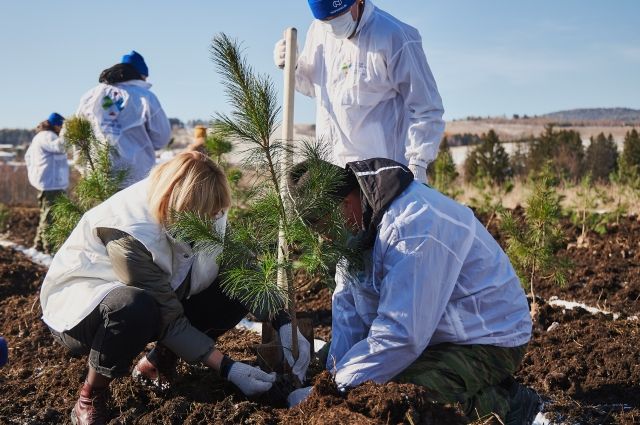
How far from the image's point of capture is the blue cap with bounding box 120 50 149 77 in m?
5.85

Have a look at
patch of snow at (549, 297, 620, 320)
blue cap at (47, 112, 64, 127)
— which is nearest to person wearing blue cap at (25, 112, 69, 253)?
blue cap at (47, 112, 64, 127)

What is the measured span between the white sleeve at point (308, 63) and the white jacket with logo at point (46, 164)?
4.91m

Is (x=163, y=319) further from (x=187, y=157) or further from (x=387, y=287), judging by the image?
(x=387, y=287)

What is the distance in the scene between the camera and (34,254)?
299 inches

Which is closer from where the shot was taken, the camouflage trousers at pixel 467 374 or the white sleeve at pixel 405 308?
the white sleeve at pixel 405 308

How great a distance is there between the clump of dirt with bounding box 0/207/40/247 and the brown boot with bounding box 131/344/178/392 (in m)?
6.09

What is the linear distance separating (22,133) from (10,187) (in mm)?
52606

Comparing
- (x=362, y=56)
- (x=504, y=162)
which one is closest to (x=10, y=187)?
(x=504, y=162)

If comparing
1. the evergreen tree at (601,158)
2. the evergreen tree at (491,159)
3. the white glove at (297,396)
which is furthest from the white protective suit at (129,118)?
the evergreen tree at (601,158)

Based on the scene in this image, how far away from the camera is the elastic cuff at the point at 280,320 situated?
313 centimetres

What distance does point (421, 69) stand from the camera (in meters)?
3.77

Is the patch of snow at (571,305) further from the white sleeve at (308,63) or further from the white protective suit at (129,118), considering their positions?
the white protective suit at (129,118)

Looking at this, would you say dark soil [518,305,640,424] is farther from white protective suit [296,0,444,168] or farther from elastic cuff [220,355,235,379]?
elastic cuff [220,355,235,379]

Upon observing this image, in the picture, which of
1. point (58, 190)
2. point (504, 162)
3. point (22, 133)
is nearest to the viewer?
point (58, 190)
